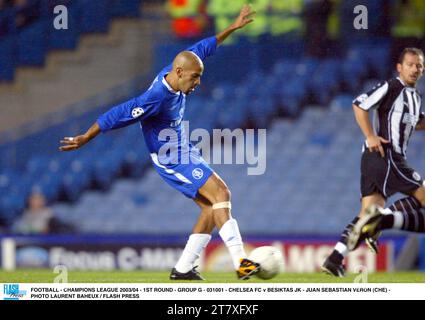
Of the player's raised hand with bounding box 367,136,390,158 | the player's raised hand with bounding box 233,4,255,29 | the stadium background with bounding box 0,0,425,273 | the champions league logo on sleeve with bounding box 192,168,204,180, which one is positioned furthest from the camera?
the stadium background with bounding box 0,0,425,273

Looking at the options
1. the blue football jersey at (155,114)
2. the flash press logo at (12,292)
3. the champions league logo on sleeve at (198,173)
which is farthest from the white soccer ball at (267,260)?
the flash press logo at (12,292)

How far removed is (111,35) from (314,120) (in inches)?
122

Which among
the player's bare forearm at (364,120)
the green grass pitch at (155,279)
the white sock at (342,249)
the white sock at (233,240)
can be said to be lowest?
the green grass pitch at (155,279)

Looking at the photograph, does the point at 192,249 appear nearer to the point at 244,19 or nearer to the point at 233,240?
the point at 233,240

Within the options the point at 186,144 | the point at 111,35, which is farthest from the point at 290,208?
the point at 186,144

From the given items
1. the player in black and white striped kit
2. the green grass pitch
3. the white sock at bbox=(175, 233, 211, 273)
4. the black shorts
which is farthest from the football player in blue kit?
the black shorts

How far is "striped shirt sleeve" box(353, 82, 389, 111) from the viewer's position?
7766 millimetres

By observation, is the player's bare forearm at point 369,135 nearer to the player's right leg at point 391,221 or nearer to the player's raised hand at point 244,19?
the player's right leg at point 391,221

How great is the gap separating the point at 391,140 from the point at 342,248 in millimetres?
939

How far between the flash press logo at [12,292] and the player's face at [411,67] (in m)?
3.35

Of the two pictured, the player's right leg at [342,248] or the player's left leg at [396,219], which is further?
the player's right leg at [342,248]

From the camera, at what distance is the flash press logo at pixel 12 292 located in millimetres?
7363

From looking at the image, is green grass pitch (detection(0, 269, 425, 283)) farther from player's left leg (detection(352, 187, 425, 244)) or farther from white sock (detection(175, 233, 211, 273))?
player's left leg (detection(352, 187, 425, 244))

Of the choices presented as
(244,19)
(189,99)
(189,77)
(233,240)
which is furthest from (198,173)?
(189,99)
